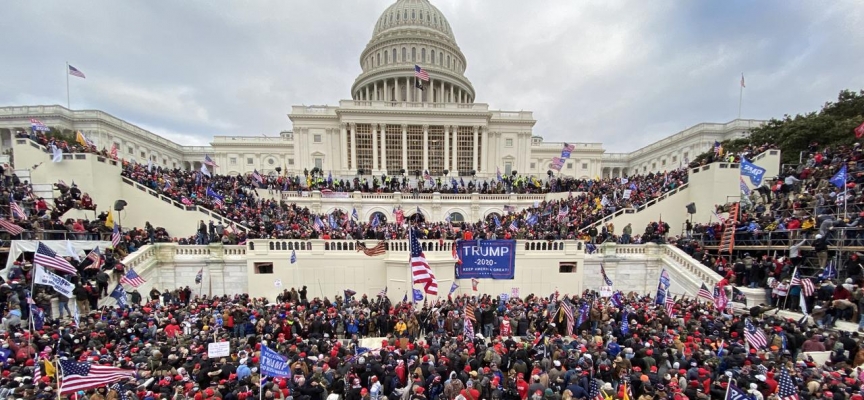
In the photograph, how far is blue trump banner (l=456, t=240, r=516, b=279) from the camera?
16.9 metres

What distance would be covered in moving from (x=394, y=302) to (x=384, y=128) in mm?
36620

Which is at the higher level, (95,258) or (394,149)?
(394,149)

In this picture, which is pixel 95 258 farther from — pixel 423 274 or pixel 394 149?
pixel 394 149

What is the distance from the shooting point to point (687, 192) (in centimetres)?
2347

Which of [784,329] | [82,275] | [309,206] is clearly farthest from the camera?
[309,206]

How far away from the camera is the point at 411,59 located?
67.5 meters

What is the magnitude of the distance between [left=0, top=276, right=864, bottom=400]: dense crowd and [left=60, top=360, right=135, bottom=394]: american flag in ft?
1.00

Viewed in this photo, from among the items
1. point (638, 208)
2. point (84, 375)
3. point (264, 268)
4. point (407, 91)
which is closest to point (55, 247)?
point (264, 268)

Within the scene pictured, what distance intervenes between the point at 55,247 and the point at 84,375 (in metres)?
13.0

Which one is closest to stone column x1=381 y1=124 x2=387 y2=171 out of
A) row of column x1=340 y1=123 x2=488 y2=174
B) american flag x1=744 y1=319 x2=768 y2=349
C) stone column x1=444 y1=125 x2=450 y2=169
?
row of column x1=340 y1=123 x2=488 y2=174

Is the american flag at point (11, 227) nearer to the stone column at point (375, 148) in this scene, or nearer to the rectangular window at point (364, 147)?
the stone column at point (375, 148)

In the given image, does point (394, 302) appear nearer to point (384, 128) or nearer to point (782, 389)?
point (782, 389)

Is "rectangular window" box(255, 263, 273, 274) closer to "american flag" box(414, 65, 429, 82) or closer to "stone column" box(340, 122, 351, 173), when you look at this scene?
"american flag" box(414, 65, 429, 82)

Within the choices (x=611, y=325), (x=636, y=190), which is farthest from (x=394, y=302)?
(x=636, y=190)
